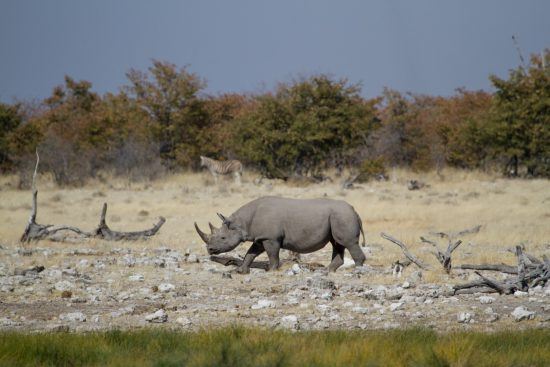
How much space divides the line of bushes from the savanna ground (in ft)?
36.2

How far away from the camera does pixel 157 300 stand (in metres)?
10.5

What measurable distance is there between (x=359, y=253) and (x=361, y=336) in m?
5.65

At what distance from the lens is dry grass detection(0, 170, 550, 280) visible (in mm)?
17469

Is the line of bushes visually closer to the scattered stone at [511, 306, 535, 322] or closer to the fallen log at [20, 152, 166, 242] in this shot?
the fallen log at [20, 152, 166, 242]

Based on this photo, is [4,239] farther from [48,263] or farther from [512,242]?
[512,242]

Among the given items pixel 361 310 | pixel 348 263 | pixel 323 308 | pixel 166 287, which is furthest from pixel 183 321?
pixel 348 263

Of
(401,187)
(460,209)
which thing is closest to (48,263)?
(460,209)

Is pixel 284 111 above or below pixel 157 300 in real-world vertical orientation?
above

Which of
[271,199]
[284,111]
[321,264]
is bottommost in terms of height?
[321,264]

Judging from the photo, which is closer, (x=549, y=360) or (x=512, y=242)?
(x=549, y=360)

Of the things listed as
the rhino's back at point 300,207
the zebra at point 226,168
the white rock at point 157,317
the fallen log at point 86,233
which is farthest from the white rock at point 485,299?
the zebra at point 226,168

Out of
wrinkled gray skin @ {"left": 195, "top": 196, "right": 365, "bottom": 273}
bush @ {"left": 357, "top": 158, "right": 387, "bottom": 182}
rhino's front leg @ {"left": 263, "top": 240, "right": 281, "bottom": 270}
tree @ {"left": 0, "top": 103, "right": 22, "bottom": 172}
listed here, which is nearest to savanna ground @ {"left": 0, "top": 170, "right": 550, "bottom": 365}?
rhino's front leg @ {"left": 263, "top": 240, "right": 281, "bottom": 270}

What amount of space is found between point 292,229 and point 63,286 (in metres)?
3.76

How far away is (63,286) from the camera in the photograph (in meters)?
11.4
